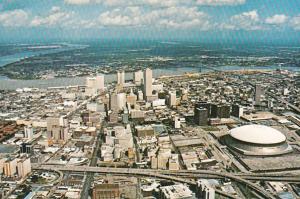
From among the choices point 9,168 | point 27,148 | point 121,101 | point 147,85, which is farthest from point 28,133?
point 147,85

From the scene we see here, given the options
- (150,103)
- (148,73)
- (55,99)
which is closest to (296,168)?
(150,103)

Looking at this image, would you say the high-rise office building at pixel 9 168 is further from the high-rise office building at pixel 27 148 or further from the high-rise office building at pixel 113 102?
the high-rise office building at pixel 113 102

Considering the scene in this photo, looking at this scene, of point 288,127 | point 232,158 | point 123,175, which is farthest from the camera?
point 288,127

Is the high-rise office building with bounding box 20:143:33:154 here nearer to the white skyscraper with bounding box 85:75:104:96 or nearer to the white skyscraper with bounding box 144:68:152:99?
the white skyscraper with bounding box 144:68:152:99

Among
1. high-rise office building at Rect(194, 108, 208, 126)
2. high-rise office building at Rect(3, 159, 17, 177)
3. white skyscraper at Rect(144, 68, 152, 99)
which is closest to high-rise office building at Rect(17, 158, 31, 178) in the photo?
high-rise office building at Rect(3, 159, 17, 177)

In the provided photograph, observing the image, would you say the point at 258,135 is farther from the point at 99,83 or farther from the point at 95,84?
the point at 99,83

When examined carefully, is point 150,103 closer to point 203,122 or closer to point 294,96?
point 203,122

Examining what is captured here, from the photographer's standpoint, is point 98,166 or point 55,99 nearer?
point 98,166
